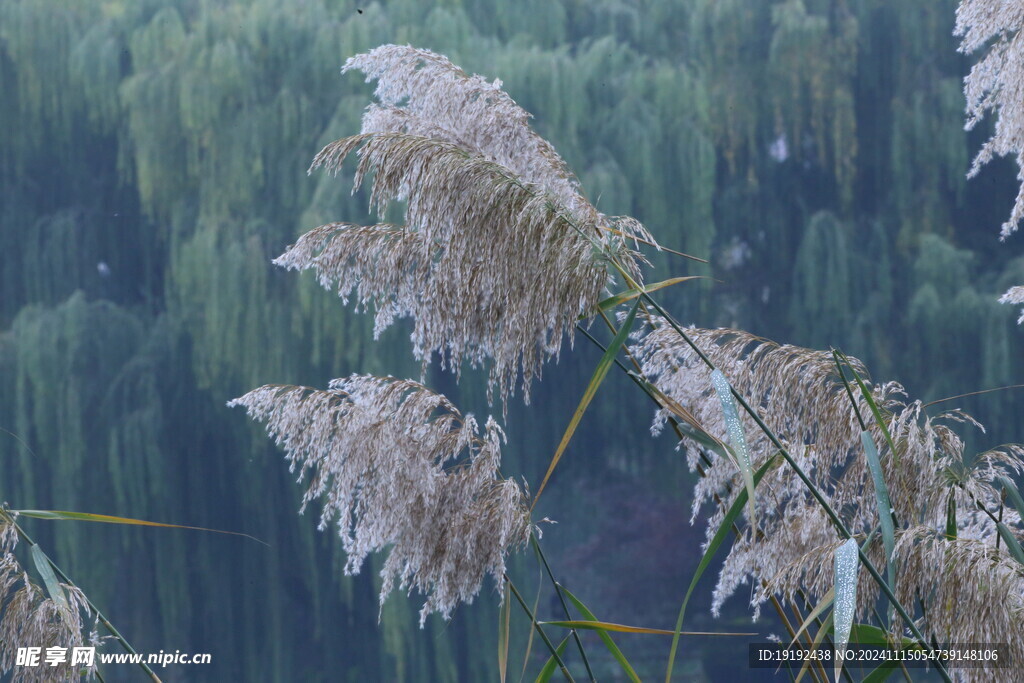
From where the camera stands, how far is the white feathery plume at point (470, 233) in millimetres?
885

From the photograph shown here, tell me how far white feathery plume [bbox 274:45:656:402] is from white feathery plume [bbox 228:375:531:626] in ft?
0.52

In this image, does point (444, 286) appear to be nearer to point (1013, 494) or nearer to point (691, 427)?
point (691, 427)

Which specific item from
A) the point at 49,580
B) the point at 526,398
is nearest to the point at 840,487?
the point at 526,398

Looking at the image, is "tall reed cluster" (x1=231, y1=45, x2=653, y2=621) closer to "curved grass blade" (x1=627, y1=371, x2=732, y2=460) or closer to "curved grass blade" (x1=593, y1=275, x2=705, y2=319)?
"curved grass blade" (x1=593, y1=275, x2=705, y2=319)

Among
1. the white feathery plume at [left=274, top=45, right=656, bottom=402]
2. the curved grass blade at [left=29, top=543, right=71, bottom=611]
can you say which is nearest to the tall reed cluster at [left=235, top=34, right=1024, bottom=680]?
the white feathery plume at [left=274, top=45, right=656, bottom=402]

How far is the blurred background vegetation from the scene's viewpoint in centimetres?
269

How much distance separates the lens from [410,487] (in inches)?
41.5

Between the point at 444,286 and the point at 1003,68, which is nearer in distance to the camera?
the point at 444,286

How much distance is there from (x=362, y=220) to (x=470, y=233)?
1978mm

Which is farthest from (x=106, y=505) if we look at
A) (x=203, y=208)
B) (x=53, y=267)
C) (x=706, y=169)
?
(x=706, y=169)

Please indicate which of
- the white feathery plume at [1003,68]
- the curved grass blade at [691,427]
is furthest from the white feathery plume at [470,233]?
the white feathery plume at [1003,68]

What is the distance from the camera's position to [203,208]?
281cm

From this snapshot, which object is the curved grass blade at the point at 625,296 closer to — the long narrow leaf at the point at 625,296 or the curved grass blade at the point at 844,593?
the long narrow leaf at the point at 625,296

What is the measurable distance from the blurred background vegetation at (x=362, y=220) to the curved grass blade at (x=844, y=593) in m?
1.92
